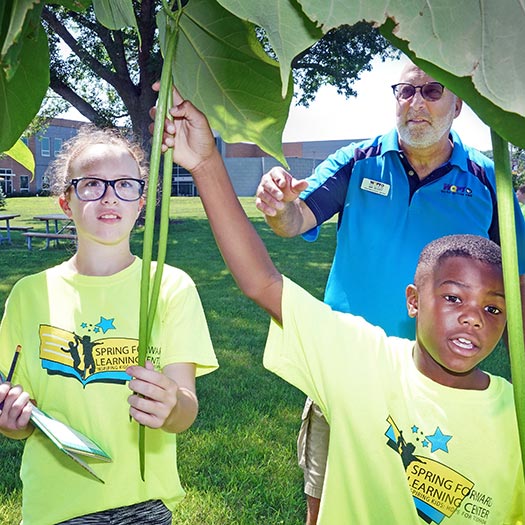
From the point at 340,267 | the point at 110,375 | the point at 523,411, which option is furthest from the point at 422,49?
the point at 340,267

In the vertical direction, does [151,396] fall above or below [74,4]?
Result: below

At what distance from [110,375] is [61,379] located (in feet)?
0.34

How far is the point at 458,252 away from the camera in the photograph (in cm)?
142

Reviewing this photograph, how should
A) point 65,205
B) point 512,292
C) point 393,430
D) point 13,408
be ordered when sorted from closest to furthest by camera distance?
1. point 512,292
2. point 13,408
3. point 393,430
4. point 65,205

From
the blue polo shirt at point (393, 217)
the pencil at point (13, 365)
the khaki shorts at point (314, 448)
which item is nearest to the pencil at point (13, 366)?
the pencil at point (13, 365)

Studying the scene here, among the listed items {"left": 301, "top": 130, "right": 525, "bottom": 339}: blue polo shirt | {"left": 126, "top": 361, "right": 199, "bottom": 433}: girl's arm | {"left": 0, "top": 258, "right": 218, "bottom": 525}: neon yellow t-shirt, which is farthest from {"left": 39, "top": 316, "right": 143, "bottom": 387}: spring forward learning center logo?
{"left": 301, "top": 130, "right": 525, "bottom": 339}: blue polo shirt

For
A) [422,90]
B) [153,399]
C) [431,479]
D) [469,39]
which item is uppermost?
[422,90]

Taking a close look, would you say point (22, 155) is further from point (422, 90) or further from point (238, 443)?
point (238, 443)

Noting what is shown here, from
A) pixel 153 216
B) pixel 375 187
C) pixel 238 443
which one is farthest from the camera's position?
pixel 238 443

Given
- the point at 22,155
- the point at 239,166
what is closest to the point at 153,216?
the point at 22,155

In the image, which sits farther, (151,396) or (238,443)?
(238,443)

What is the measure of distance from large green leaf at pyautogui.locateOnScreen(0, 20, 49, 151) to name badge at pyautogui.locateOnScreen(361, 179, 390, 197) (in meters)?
1.68

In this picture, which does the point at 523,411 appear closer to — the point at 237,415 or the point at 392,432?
the point at 392,432

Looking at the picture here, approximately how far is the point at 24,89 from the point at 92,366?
3.51 ft
